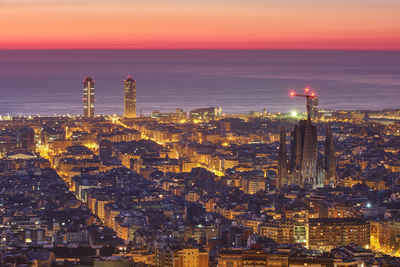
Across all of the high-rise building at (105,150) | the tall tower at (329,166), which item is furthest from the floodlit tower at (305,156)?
the high-rise building at (105,150)

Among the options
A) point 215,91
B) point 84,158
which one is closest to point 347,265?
point 84,158

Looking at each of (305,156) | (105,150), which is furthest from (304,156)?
(105,150)

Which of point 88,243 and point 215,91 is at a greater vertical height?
point 215,91

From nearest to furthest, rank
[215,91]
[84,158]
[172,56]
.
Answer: [84,158], [215,91], [172,56]

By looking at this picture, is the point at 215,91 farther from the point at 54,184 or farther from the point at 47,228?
the point at 47,228

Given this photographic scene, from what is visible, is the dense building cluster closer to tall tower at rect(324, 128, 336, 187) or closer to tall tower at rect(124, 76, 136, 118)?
tall tower at rect(324, 128, 336, 187)
